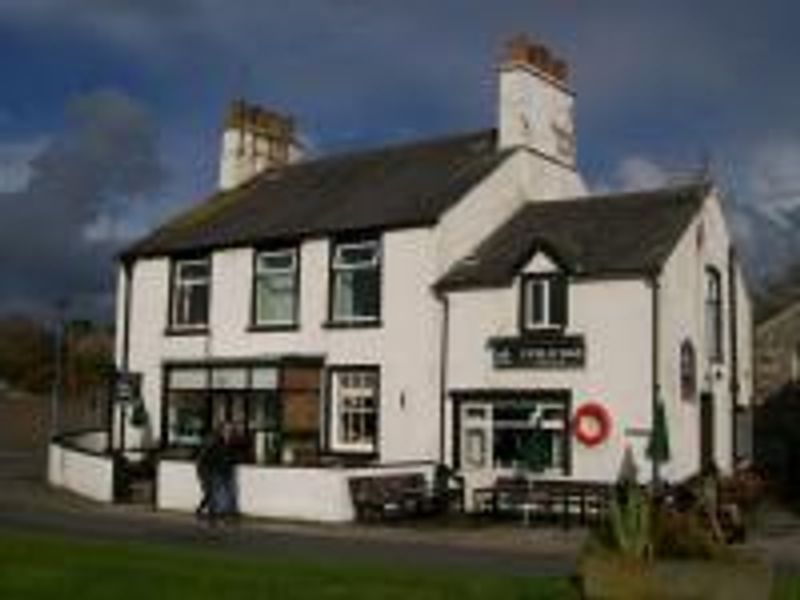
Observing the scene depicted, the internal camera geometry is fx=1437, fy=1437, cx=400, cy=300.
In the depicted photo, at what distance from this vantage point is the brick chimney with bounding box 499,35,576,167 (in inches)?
1451

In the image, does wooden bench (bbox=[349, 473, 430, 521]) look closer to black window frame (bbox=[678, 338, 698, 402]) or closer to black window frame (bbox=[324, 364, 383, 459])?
black window frame (bbox=[324, 364, 383, 459])

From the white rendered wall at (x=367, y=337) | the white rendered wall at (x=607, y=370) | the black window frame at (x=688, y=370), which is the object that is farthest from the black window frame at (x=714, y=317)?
the white rendered wall at (x=367, y=337)

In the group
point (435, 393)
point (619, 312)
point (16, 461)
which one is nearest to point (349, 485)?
point (435, 393)

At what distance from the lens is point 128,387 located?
3994 centimetres

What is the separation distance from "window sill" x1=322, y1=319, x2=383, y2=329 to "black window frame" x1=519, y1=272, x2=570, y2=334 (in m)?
4.09

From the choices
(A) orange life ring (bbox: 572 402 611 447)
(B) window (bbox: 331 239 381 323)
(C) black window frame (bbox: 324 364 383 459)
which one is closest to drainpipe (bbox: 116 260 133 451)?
(C) black window frame (bbox: 324 364 383 459)

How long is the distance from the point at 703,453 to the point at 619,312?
4.38m

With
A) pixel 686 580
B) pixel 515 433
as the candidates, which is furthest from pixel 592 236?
pixel 686 580

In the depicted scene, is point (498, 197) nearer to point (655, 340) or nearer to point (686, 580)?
point (655, 340)

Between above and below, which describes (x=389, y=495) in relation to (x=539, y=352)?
below

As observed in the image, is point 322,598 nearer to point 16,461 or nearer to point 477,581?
point 477,581

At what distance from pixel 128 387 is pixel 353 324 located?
826 cm

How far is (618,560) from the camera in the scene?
42.4 ft

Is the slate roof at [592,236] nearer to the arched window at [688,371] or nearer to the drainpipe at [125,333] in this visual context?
the arched window at [688,371]
